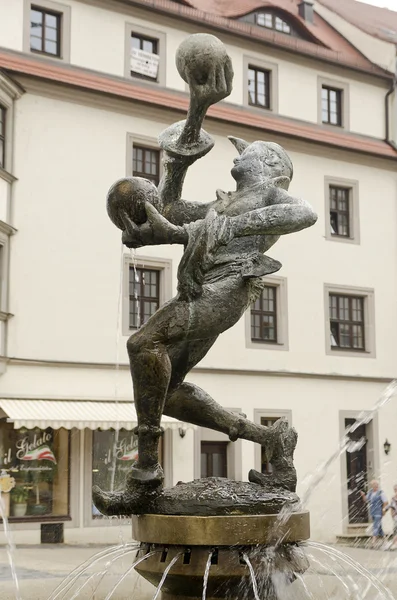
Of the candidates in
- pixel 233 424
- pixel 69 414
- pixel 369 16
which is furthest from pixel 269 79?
pixel 233 424

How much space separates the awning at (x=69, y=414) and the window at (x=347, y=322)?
241 inches

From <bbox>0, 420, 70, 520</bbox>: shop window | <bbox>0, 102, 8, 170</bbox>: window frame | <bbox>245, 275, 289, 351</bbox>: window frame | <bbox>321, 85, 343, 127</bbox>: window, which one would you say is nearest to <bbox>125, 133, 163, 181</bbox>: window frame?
<bbox>0, 102, 8, 170</bbox>: window frame

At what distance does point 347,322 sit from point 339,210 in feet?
9.72

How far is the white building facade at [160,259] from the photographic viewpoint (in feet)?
65.5

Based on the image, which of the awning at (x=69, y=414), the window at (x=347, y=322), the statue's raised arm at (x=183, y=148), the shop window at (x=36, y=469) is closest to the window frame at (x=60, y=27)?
the awning at (x=69, y=414)

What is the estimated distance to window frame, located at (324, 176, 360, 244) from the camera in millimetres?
25250

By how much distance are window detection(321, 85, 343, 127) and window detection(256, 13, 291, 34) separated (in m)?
1.94

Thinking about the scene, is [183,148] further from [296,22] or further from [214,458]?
[296,22]

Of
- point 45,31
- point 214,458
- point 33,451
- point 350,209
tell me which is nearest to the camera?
point 33,451

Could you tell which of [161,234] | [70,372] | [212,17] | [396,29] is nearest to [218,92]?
[161,234]

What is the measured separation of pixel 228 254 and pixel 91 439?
53.0 ft

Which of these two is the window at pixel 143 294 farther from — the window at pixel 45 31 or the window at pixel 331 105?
the window at pixel 331 105

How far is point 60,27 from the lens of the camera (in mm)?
21453

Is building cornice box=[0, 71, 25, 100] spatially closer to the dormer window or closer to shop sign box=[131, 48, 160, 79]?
shop sign box=[131, 48, 160, 79]
